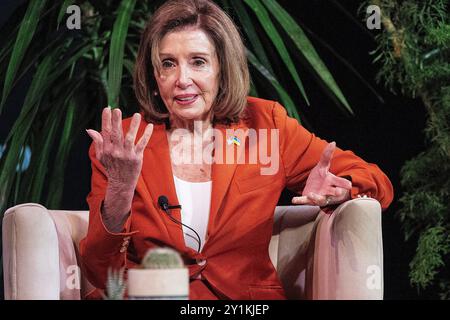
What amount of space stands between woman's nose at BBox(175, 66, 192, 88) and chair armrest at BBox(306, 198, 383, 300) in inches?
19.4

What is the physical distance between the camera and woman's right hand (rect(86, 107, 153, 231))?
1.79 m

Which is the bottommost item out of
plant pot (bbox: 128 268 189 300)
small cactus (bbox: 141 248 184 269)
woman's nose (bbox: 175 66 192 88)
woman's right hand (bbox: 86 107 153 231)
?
plant pot (bbox: 128 268 189 300)

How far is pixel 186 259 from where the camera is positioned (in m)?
2.11

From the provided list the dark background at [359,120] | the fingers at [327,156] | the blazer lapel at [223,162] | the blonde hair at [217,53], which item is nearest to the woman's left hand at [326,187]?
the fingers at [327,156]

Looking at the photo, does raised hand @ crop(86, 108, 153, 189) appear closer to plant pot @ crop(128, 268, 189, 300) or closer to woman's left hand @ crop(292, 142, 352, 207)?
plant pot @ crop(128, 268, 189, 300)

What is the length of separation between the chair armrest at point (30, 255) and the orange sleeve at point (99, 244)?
0.27 feet

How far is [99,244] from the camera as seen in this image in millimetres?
1994

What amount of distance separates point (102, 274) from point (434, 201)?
137cm

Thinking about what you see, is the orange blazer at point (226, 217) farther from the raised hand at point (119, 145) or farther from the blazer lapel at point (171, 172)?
the raised hand at point (119, 145)

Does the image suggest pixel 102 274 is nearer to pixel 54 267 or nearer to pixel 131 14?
pixel 54 267

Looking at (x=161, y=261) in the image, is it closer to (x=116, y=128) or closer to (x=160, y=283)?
(x=160, y=283)

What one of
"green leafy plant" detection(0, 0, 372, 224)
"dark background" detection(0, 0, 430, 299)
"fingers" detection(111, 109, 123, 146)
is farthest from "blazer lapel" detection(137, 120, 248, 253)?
"dark background" detection(0, 0, 430, 299)

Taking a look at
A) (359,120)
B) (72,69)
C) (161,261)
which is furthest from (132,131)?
(359,120)

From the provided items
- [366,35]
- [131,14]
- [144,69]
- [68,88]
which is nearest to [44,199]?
[68,88]
